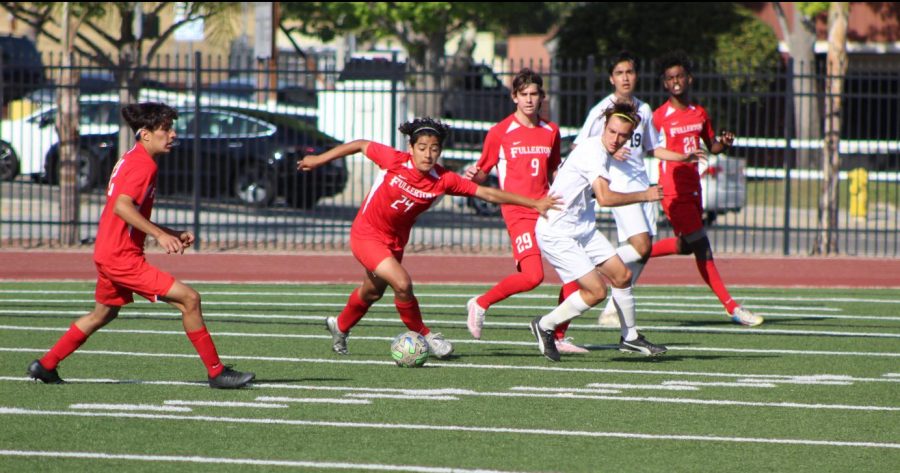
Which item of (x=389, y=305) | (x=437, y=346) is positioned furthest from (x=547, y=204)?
(x=389, y=305)

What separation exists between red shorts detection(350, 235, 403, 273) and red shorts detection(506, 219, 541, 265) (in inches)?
46.7

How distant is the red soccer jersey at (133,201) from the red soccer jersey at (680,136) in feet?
16.8

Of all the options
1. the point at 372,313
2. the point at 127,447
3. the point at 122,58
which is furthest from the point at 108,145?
the point at 127,447

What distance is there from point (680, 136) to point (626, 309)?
250 centimetres

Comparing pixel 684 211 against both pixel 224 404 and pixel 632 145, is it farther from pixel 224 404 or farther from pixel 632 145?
pixel 224 404

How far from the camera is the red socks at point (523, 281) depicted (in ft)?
33.9

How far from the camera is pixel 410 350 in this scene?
9.51 metres

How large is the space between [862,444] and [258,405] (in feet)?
11.1

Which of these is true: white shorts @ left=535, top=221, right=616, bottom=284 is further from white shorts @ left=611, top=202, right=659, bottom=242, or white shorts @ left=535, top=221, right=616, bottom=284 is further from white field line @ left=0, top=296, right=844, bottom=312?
white field line @ left=0, top=296, right=844, bottom=312

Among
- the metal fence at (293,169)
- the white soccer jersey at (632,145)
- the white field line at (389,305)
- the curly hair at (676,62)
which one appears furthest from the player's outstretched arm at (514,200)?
the metal fence at (293,169)

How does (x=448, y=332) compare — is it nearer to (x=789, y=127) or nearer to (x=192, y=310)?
(x=192, y=310)

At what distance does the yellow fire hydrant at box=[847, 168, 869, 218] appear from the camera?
24109 millimetres

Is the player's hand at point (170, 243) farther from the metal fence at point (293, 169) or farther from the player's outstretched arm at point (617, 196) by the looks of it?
the metal fence at point (293, 169)

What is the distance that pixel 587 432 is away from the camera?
24.5 feet
